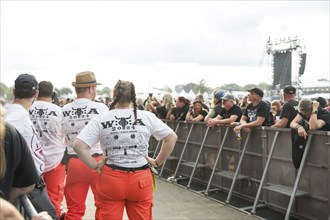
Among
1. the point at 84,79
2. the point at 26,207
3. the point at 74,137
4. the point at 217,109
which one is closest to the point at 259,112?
the point at 217,109

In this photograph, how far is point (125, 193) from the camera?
3.62 meters

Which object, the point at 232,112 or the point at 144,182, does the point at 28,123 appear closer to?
the point at 144,182

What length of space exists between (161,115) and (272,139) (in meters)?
4.67

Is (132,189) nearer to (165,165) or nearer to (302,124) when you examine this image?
(302,124)

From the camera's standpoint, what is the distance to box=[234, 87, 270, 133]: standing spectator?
6625 millimetres

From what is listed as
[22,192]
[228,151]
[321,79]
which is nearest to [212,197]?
[228,151]

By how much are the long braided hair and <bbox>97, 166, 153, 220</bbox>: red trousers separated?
58cm

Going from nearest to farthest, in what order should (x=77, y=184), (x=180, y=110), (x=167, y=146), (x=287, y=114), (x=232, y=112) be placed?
(x=167, y=146), (x=77, y=184), (x=287, y=114), (x=232, y=112), (x=180, y=110)

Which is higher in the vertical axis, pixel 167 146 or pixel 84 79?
pixel 84 79

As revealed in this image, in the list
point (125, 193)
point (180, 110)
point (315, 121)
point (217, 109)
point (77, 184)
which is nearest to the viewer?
point (125, 193)

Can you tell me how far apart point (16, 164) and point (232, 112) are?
5.71 meters

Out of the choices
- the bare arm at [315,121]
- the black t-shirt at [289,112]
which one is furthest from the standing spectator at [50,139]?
the black t-shirt at [289,112]

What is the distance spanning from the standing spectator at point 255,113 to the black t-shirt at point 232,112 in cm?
32

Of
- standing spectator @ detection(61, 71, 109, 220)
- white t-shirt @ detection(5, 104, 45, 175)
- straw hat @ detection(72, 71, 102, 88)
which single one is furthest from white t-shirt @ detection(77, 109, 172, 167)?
straw hat @ detection(72, 71, 102, 88)
